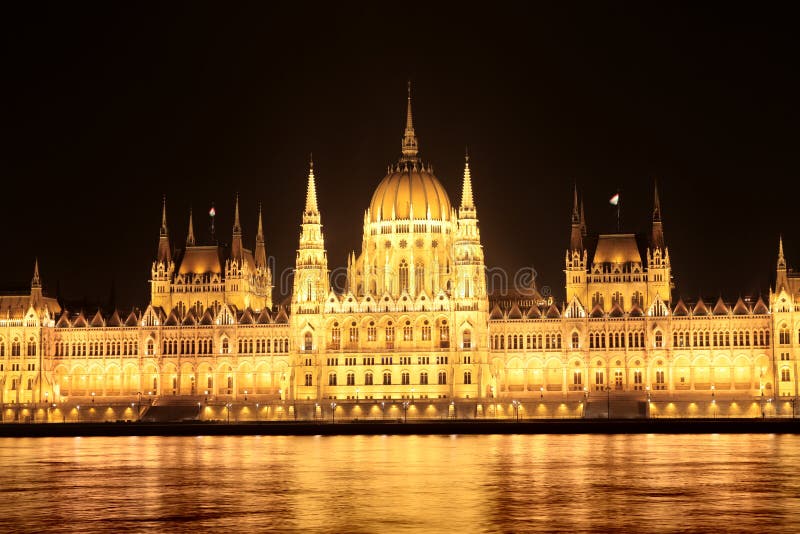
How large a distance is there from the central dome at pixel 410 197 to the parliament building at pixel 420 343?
0.17m

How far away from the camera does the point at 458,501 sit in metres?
67.7

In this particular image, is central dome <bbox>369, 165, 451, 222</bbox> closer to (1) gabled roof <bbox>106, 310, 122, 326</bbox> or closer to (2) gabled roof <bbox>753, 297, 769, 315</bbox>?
(1) gabled roof <bbox>106, 310, 122, 326</bbox>

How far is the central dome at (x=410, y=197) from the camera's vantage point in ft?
528

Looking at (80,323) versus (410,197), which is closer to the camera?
(410,197)

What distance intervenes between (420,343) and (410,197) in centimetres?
1777

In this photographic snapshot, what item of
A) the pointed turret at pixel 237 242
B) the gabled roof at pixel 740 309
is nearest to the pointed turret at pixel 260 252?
the pointed turret at pixel 237 242

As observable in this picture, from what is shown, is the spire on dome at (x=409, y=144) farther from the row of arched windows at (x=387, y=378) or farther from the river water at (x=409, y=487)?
the river water at (x=409, y=487)

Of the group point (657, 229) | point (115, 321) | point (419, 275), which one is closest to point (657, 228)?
point (657, 229)

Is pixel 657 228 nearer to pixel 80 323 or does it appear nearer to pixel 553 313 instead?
pixel 553 313

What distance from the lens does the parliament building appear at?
14638 cm

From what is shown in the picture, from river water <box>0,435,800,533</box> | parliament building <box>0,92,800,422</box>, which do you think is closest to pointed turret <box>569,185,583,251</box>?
parliament building <box>0,92,800,422</box>

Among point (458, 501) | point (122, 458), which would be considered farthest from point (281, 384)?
point (458, 501)

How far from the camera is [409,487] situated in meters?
73.7

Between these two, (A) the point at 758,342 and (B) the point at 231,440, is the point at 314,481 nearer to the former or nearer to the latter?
(B) the point at 231,440
